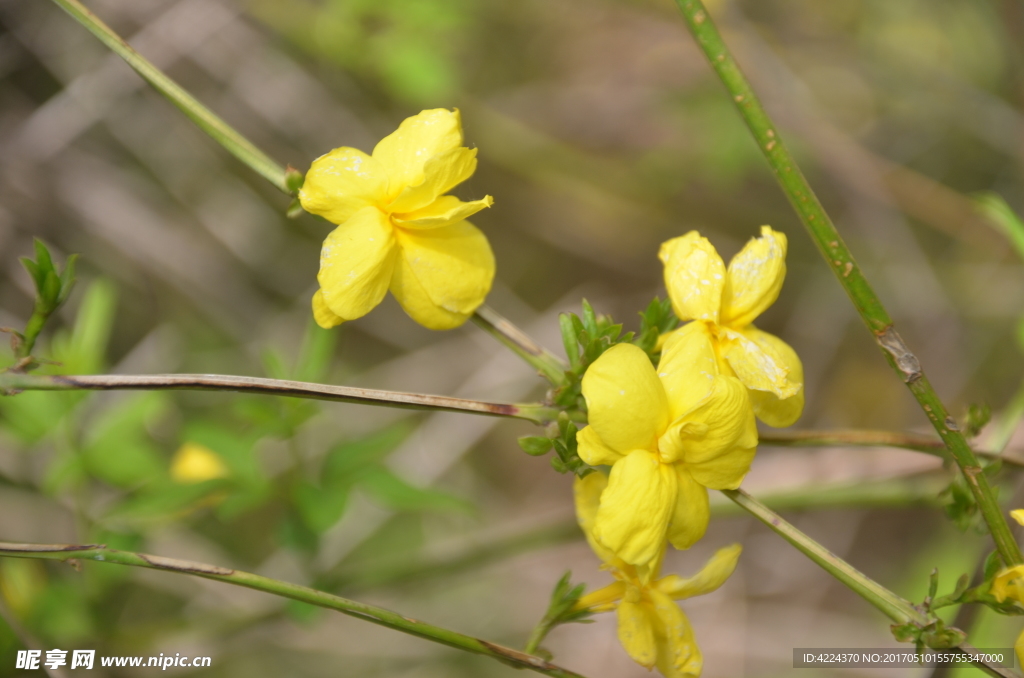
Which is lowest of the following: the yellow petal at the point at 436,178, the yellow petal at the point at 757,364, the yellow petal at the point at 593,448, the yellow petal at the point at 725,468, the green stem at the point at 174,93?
the yellow petal at the point at 725,468

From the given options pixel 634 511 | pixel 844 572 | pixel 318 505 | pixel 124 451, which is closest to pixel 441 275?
pixel 634 511

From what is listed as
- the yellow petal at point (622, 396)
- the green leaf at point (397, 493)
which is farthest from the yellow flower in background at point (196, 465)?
the yellow petal at point (622, 396)

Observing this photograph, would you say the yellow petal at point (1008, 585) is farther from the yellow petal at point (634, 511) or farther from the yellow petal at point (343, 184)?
the yellow petal at point (343, 184)

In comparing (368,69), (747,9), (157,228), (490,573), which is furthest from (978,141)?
(157,228)

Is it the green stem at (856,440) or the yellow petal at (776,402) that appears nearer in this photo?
the yellow petal at (776,402)

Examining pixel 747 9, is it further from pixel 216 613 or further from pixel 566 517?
pixel 216 613

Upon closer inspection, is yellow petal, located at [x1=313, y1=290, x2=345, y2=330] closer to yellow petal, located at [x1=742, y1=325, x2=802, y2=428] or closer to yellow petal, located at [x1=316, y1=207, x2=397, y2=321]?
yellow petal, located at [x1=316, y1=207, x2=397, y2=321]
